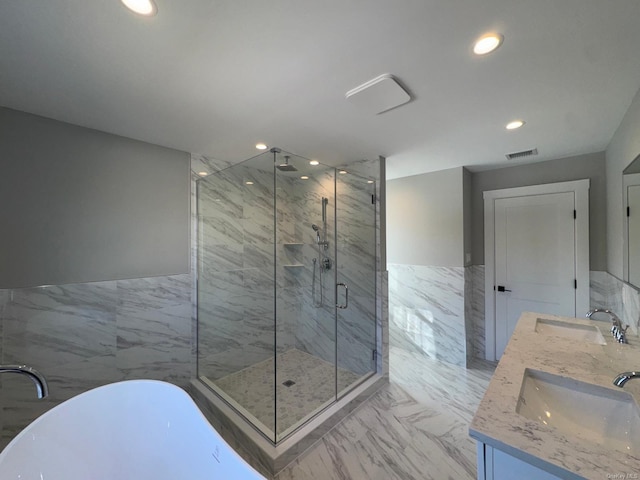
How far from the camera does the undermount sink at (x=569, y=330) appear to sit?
1712 mm

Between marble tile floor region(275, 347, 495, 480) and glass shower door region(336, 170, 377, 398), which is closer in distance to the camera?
marble tile floor region(275, 347, 495, 480)

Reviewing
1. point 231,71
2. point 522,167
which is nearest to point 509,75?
point 231,71

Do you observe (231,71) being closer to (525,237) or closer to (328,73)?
(328,73)

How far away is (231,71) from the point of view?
1317mm

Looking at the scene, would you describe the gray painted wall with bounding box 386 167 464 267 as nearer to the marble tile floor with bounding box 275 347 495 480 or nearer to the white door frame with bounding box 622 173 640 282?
A: the white door frame with bounding box 622 173 640 282

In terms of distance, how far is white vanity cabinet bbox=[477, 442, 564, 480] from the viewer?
728mm

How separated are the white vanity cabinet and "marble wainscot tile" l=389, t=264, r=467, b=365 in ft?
7.98

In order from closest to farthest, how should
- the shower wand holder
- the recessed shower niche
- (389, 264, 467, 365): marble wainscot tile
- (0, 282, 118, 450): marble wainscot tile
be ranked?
(0, 282, 118, 450): marble wainscot tile
the recessed shower niche
the shower wand holder
(389, 264, 467, 365): marble wainscot tile

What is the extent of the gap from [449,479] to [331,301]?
165 cm

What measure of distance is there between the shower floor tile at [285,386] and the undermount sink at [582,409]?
1605 mm

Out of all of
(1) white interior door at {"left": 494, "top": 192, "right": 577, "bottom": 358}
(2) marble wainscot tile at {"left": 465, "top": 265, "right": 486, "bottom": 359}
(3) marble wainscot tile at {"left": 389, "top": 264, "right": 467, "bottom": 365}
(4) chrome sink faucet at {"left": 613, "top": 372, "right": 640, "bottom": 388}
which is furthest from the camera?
(2) marble wainscot tile at {"left": 465, "top": 265, "right": 486, "bottom": 359}

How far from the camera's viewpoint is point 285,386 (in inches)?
97.3

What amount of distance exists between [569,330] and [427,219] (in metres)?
1.78

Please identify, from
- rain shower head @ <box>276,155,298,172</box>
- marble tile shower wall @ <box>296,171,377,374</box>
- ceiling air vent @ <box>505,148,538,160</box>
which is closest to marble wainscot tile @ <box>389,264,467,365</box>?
marble tile shower wall @ <box>296,171,377,374</box>
